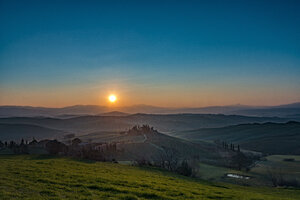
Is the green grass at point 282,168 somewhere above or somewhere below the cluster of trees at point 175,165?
below

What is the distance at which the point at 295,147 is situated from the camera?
5064 inches

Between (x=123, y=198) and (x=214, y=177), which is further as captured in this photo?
(x=214, y=177)

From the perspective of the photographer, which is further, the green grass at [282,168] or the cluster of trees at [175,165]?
the green grass at [282,168]

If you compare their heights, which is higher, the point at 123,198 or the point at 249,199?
the point at 123,198

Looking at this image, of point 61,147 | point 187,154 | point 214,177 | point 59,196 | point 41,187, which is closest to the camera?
point 59,196

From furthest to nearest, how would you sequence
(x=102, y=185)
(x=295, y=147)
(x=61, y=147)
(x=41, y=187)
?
(x=295, y=147) → (x=61, y=147) → (x=102, y=185) → (x=41, y=187)

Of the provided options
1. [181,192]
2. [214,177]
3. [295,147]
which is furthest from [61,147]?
[295,147]

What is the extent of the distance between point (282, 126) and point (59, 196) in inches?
8370

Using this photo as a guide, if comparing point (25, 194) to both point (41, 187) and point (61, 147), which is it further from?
point (61, 147)

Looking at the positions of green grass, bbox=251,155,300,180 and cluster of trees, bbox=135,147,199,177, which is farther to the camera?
green grass, bbox=251,155,300,180

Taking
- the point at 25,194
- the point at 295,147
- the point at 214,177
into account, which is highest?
the point at 25,194

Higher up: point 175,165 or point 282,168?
point 175,165

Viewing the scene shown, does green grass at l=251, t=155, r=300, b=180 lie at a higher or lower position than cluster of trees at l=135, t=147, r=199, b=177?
lower

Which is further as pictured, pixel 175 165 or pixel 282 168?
pixel 282 168
